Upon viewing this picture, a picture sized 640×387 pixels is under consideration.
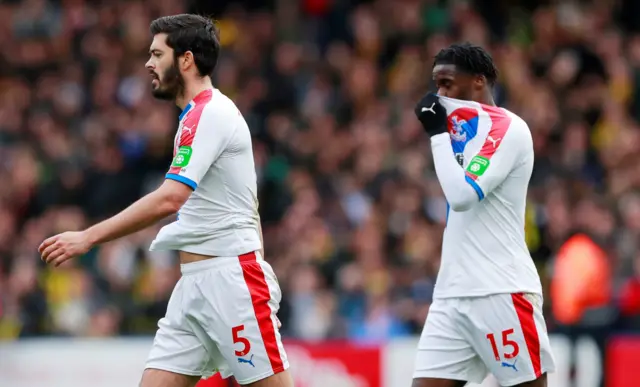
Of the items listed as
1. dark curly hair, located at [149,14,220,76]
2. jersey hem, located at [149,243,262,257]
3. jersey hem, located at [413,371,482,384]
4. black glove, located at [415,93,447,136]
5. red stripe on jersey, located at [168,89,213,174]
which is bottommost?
jersey hem, located at [413,371,482,384]

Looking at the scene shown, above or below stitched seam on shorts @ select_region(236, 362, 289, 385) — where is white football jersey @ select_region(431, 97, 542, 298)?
above

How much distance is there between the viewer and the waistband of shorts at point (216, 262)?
6328 mm

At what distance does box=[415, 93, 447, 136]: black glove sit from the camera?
6.51 metres

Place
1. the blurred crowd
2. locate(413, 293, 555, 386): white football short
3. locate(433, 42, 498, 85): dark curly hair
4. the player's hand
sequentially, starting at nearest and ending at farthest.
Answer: the player's hand < locate(413, 293, 555, 386): white football short < locate(433, 42, 498, 85): dark curly hair < the blurred crowd

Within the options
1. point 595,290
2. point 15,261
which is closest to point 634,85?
point 595,290

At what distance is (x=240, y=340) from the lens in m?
6.27

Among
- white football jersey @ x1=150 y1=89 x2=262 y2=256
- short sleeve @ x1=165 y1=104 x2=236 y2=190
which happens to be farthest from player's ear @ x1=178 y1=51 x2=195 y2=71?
short sleeve @ x1=165 y1=104 x2=236 y2=190

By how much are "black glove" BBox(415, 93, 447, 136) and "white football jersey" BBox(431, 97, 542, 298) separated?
4 cm

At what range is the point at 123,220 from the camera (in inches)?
232

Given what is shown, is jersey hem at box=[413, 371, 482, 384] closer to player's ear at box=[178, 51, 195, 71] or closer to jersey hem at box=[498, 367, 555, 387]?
jersey hem at box=[498, 367, 555, 387]

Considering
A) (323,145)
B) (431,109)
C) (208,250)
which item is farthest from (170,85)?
(323,145)

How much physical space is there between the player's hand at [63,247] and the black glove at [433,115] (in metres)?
1.78

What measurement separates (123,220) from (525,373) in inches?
82.8

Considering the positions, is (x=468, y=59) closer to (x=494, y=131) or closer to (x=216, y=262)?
(x=494, y=131)
